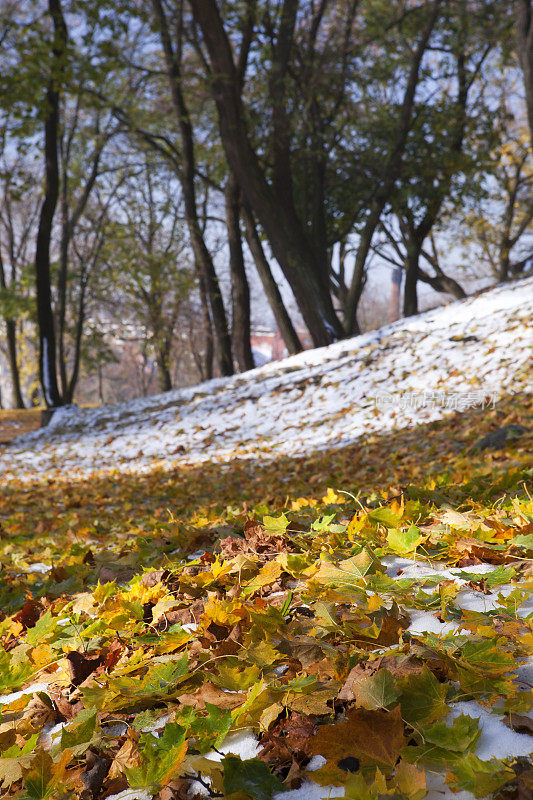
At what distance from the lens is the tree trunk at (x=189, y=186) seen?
12.1 m

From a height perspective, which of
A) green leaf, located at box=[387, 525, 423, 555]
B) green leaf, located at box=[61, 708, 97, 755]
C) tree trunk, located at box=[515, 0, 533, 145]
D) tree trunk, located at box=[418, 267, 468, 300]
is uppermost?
tree trunk, located at box=[515, 0, 533, 145]

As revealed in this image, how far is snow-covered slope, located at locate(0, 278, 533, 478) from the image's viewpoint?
687 centimetres

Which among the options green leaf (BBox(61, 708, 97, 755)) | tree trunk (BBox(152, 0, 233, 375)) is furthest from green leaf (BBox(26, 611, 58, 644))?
tree trunk (BBox(152, 0, 233, 375))

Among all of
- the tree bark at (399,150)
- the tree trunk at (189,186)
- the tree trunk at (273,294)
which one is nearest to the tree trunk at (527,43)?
the tree bark at (399,150)

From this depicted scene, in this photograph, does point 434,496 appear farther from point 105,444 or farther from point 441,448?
point 105,444

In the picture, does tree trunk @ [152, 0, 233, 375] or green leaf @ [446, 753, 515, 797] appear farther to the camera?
tree trunk @ [152, 0, 233, 375]

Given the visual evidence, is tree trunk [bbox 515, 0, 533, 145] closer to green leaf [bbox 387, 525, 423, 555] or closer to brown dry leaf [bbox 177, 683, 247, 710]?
green leaf [bbox 387, 525, 423, 555]

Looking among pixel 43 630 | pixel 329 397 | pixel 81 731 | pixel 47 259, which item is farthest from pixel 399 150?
pixel 81 731

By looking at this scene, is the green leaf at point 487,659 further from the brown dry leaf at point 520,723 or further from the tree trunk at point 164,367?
the tree trunk at point 164,367

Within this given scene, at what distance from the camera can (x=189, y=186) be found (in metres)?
12.9

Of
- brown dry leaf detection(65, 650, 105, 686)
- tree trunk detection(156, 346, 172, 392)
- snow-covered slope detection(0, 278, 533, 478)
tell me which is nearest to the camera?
brown dry leaf detection(65, 650, 105, 686)

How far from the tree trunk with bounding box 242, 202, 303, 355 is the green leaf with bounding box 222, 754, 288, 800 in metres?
10.6

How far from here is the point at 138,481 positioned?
6.45m

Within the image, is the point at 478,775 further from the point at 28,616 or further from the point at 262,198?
the point at 262,198
